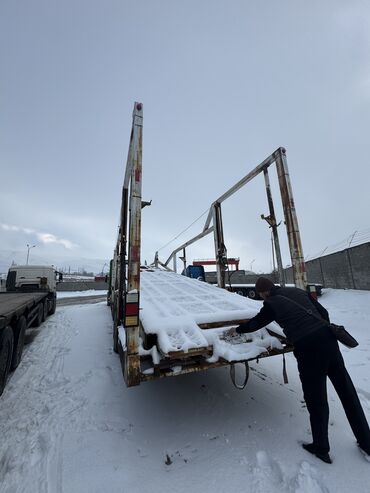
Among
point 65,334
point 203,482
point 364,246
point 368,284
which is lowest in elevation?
point 203,482

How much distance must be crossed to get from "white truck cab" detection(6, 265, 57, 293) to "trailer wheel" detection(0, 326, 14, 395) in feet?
21.8

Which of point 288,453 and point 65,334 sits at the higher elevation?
point 65,334

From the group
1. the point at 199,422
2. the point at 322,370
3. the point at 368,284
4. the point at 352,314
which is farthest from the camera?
the point at 368,284

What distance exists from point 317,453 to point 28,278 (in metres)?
11.1

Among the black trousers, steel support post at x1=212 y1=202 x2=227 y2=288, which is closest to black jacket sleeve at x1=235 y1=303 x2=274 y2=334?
the black trousers

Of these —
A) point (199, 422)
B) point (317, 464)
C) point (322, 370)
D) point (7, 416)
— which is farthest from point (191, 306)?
point (7, 416)

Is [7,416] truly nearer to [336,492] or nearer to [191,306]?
[191,306]

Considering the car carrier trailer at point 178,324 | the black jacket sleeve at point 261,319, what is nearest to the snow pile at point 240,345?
the car carrier trailer at point 178,324

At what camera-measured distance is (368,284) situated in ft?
39.6

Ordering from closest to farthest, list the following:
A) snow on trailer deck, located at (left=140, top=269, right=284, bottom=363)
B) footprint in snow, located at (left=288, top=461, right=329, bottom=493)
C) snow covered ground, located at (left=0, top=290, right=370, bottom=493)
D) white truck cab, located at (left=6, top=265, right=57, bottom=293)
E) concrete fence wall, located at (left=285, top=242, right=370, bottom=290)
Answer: footprint in snow, located at (left=288, top=461, right=329, bottom=493), snow covered ground, located at (left=0, top=290, right=370, bottom=493), snow on trailer deck, located at (left=140, top=269, right=284, bottom=363), white truck cab, located at (left=6, top=265, right=57, bottom=293), concrete fence wall, located at (left=285, top=242, right=370, bottom=290)

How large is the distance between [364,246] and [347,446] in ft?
43.2

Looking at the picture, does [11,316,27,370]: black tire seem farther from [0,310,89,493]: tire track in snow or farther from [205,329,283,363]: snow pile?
[205,329,283,363]: snow pile

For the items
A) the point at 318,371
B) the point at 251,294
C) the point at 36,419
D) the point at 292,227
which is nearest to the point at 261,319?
the point at 318,371

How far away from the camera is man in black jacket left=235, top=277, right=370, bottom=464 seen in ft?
7.00
